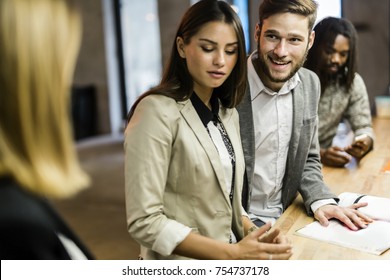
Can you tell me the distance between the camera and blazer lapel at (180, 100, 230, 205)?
3.35 feet

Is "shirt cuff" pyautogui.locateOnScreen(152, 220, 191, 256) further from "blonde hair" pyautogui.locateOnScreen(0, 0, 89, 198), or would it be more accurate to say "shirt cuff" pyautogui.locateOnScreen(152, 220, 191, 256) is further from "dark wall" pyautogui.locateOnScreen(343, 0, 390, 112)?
"dark wall" pyautogui.locateOnScreen(343, 0, 390, 112)

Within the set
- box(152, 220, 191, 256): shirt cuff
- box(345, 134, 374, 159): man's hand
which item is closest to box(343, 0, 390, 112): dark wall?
box(345, 134, 374, 159): man's hand

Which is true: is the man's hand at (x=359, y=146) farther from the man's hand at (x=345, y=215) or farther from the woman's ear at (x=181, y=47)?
the woman's ear at (x=181, y=47)

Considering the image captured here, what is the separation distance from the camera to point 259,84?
1.32m

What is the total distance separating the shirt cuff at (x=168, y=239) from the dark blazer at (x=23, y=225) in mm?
298

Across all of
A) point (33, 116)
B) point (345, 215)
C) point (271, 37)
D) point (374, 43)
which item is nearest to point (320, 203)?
point (345, 215)

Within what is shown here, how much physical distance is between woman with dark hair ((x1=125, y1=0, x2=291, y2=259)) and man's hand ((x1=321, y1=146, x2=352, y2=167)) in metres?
0.53

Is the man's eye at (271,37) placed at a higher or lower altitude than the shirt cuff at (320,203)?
higher

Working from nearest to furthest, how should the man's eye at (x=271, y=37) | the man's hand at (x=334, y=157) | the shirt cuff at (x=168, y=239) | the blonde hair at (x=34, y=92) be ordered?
the blonde hair at (x=34, y=92), the shirt cuff at (x=168, y=239), the man's eye at (x=271, y=37), the man's hand at (x=334, y=157)

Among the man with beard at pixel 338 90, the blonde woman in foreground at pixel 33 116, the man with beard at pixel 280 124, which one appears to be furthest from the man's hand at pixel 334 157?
the blonde woman in foreground at pixel 33 116

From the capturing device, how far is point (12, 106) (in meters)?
0.62

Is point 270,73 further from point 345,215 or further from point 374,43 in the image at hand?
point 374,43

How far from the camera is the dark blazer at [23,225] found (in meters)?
0.64

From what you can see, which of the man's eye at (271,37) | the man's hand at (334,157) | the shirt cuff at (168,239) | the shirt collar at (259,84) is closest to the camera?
the shirt cuff at (168,239)
